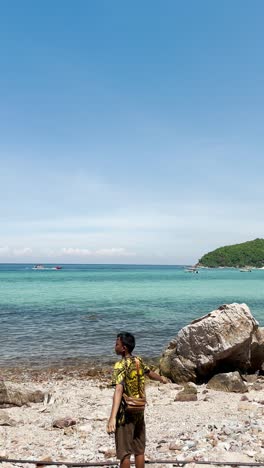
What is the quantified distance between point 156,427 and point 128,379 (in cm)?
495

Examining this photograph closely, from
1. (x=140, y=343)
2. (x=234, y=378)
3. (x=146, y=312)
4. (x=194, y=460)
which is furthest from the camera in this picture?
(x=146, y=312)

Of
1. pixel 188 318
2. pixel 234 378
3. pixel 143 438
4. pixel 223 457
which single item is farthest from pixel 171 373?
pixel 188 318

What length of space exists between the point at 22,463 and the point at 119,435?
2850 mm

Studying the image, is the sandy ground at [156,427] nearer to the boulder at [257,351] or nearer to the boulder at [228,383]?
the boulder at [228,383]

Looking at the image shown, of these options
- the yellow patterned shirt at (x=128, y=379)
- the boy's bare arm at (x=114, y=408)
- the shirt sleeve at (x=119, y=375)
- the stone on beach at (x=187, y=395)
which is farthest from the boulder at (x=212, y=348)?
the boy's bare arm at (x=114, y=408)

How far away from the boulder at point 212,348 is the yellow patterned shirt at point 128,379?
33.5 feet

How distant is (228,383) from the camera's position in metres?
15.3

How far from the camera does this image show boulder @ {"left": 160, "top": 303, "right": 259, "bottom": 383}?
16.6 m

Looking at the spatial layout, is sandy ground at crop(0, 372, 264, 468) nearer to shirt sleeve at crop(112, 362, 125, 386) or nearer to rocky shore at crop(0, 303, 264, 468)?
rocky shore at crop(0, 303, 264, 468)

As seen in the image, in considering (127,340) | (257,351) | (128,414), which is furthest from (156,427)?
(257,351)

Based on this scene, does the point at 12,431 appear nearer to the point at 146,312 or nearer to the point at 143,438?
the point at 143,438

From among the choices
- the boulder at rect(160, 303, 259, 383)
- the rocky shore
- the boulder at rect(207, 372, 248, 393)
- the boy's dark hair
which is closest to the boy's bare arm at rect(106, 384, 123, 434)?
the boy's dark hair

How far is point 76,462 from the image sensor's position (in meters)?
8.48

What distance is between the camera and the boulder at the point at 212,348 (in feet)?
54.5
